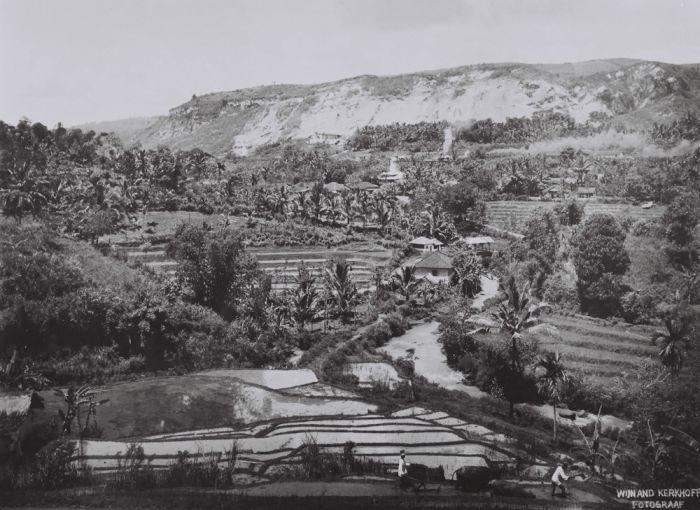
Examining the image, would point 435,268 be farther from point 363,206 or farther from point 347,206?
point 363,206

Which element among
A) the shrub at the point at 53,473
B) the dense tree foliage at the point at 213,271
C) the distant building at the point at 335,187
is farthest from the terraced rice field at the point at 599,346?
the distant building at the point at 335,187

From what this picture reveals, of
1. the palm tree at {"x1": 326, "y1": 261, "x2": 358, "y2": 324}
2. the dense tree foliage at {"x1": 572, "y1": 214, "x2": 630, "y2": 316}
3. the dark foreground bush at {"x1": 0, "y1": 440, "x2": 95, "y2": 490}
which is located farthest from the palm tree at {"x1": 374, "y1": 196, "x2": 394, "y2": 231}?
the dark foreground bush at {"x1": 0, "y1": 440, "x2": 95, "y2": 490}

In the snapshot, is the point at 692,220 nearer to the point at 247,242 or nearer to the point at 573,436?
the point at 573,436

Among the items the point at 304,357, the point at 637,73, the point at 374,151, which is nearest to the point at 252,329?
the point at 304,357

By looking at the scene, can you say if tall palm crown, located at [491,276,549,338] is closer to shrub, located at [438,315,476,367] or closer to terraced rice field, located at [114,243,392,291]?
shrub, located at [438,315,476,367]

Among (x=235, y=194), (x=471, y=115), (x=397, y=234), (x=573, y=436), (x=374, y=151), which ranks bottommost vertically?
(x=573, y=436)
